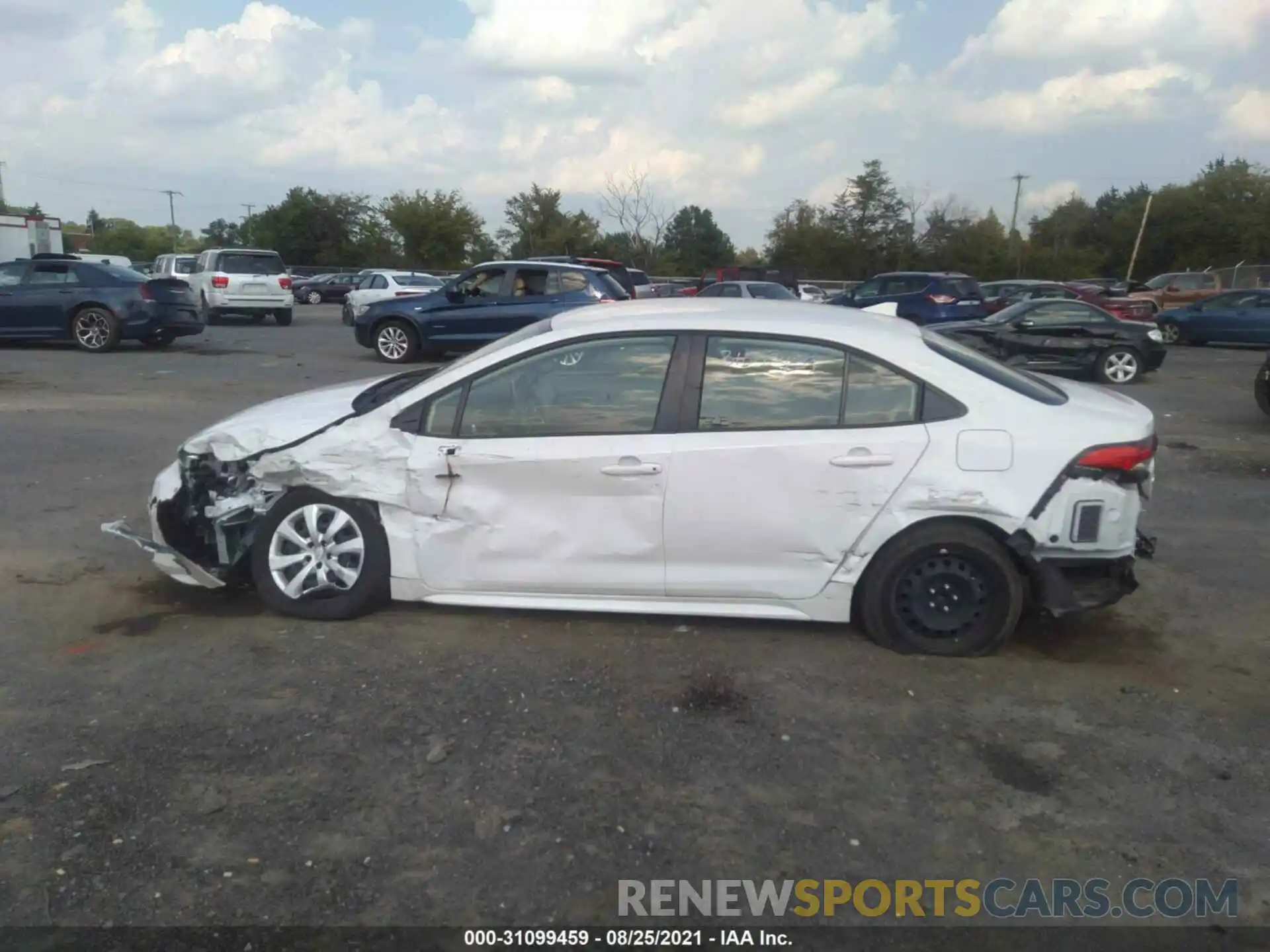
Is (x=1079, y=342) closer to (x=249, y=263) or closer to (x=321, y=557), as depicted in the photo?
(x=321, y=557)

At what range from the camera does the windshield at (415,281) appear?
29516 mm

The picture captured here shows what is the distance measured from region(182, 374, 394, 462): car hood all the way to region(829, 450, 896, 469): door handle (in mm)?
2368

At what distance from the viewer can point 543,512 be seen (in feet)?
15.6

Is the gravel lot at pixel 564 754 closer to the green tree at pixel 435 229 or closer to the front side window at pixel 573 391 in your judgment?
the front side window at pixel 573 391

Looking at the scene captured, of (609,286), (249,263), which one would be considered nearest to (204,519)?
(609,286)

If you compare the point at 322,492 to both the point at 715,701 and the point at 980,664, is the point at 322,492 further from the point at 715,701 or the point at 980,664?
the point at 980,664

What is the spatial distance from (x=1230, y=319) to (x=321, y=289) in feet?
108

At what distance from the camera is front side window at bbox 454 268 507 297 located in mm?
15695

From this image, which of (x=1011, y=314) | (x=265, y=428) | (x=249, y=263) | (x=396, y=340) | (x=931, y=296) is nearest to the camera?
(x=265, y=428)

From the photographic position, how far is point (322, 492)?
4914 mm

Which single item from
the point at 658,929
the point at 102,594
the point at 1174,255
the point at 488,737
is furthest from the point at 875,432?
the point at 1174,255

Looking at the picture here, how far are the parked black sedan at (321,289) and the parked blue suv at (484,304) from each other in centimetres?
2676

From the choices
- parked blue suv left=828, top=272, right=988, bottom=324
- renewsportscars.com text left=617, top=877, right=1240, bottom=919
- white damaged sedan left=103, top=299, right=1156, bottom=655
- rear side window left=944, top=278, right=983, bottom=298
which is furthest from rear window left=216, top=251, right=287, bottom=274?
renewsportscars.com text left=617, top=877, right=1240, bottom=919

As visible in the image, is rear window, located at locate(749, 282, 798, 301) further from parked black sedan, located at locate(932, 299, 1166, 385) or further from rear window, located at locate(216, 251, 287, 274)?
rear window, located at locate(216, 251, 287, 274)
